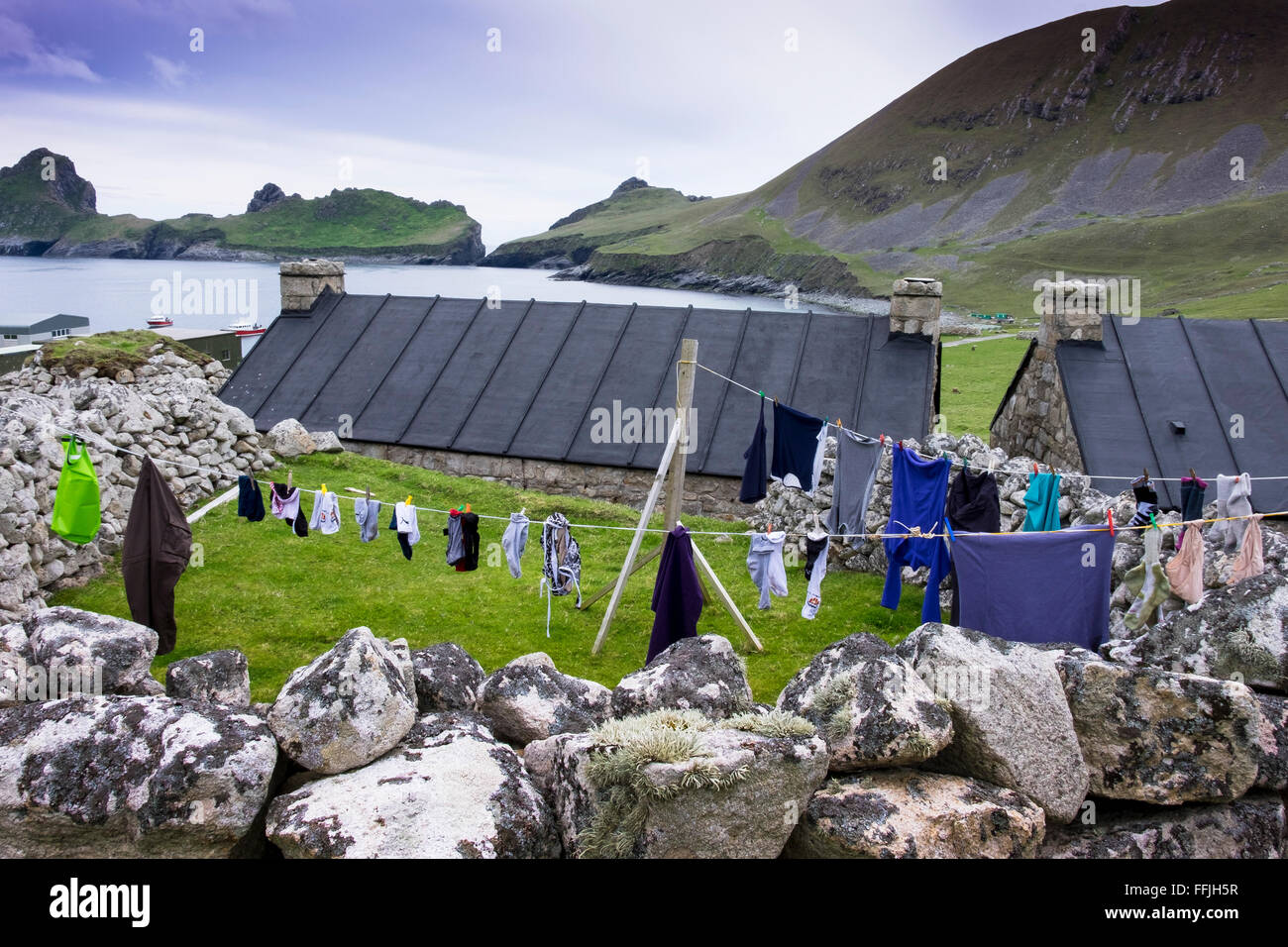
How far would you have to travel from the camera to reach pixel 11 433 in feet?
42.5

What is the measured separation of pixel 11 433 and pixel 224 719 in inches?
382

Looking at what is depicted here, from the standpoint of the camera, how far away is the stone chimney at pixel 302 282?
25.9m

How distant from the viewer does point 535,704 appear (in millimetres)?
7793

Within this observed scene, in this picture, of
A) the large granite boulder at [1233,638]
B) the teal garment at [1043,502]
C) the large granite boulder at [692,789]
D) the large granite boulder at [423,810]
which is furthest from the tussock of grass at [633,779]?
the teal garment at [1043,502]

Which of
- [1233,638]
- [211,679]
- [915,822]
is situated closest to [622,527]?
[211,679]

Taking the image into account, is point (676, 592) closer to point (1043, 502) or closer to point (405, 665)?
point (405, 665)

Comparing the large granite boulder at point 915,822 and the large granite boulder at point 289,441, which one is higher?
the large granite boulder at point 289,441

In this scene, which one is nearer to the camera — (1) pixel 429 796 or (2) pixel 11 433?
(1) pixel 429 796

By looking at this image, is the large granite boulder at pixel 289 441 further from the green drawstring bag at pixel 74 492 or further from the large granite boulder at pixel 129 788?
the large granite boulder at pixel 129 788

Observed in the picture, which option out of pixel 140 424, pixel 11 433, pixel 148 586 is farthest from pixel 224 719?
pixel 140 424

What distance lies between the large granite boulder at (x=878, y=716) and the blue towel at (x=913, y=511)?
5882mm

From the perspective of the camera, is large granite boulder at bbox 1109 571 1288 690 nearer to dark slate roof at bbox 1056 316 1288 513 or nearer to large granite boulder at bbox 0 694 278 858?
large granite boulder at bbox 0 694 278 858
